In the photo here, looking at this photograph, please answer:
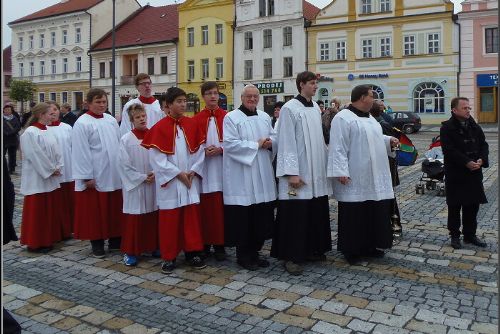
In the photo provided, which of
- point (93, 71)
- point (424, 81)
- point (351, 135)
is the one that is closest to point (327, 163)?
point (351, 135)

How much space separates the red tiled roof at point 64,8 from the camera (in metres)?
50.9

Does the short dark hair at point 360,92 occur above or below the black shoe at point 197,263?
above

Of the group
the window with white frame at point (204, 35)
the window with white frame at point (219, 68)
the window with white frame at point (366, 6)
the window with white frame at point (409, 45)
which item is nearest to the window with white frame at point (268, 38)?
the window with white frame at point (219, 68)

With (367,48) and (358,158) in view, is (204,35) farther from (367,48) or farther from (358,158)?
(358,158)

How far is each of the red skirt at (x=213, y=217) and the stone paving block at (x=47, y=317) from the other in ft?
6.58

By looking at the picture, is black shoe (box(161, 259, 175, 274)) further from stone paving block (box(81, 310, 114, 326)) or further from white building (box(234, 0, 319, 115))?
white building (box(234, 0, 319, 115))

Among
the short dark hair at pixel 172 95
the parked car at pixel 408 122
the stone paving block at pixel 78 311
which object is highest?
the parked car at pixel 408 122

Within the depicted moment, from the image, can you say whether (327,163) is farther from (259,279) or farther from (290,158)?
(259,279)

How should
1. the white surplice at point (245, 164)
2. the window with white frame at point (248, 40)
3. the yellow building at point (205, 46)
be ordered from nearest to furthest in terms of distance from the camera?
the white surplice at point (245, 164), the window with white frame at point (248, 40), the yellow building at point (205, 46)

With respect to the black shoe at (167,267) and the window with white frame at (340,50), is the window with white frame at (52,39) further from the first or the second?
the black shoe at (167,267)

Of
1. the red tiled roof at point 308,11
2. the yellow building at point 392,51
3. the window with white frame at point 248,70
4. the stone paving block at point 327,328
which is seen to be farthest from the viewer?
the window with white frame at point 248,70

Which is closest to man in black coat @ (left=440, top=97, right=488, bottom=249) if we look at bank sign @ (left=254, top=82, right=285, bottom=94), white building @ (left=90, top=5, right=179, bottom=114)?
bank sign @ (left=254, top=82, right=285, bottom=94)

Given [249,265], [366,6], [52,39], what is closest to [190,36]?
[366,6]

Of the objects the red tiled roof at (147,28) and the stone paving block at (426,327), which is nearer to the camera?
the stone paving block at (426,327)
